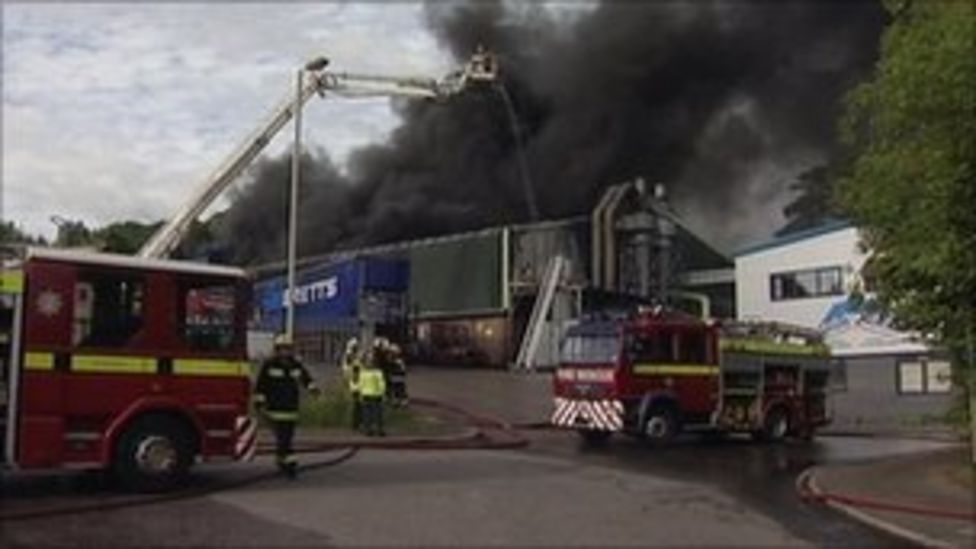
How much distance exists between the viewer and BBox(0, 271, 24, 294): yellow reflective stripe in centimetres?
1330

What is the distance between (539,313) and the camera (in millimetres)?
48500

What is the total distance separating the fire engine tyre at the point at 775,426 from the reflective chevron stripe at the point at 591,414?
3.63 metres

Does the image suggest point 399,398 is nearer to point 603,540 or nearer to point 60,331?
point 60,331

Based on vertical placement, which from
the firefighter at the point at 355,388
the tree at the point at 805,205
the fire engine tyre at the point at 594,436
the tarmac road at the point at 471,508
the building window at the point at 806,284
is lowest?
the tarmac road at the point at 471,508

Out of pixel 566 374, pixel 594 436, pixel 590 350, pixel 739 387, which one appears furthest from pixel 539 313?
pixel 590 350

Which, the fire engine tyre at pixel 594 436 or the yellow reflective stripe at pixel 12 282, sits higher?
the yellow reflective stripe at pixel 12 282

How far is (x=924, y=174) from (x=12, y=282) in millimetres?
9402

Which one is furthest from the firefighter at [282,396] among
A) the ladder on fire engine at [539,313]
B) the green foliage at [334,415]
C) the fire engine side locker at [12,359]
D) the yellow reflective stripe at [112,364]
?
the ladder on fire engine at [539,313]

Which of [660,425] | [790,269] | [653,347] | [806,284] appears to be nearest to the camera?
[660,425]

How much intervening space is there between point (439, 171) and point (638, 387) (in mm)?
36522

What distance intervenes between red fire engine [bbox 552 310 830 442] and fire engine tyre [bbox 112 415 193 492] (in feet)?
36.1

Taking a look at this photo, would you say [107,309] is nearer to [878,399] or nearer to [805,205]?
[878,399]

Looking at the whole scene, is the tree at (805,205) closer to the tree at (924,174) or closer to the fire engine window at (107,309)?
the tree at (924,174)

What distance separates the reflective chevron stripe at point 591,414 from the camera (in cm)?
2433
